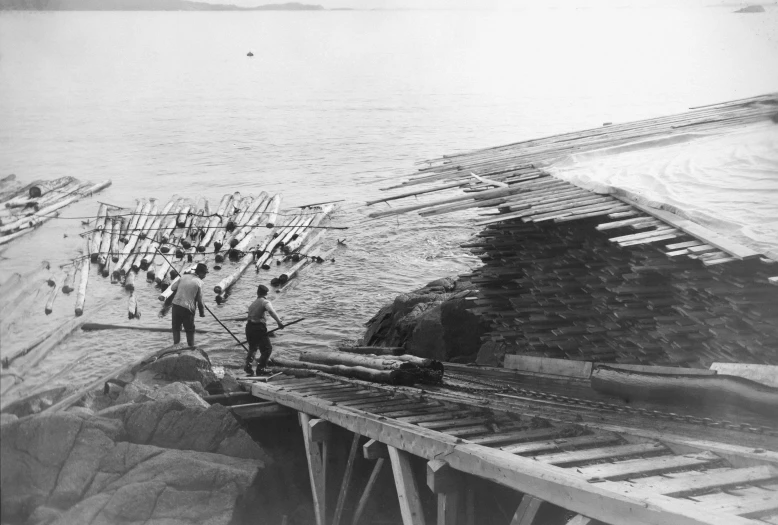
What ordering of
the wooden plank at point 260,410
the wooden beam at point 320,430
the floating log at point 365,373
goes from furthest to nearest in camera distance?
the wooden plank at point 260,410 → the floating log at point 365,373 → the wooden beam at point 320,430

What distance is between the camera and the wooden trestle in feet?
16.9

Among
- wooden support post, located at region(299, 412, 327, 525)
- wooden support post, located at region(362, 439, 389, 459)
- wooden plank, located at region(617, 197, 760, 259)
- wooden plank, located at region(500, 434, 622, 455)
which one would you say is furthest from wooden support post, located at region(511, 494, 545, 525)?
wooden support post, located at region(299, 412, 327, 525)

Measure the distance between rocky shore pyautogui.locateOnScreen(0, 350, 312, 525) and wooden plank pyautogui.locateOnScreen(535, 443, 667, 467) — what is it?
432 cm

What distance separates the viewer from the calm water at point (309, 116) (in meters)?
21.7

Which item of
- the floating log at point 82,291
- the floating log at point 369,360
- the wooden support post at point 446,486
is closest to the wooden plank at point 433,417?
the wooden support post at point 446,486

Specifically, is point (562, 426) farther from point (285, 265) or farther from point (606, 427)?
point (285, 265)

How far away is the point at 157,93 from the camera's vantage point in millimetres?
54969

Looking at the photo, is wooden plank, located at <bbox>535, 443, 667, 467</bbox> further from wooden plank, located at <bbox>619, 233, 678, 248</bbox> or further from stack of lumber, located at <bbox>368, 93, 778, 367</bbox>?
wooden plank, located at <bbox>619, 233, 678, 248</bbox>

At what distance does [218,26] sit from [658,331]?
130353mm

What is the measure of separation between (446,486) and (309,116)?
1642 inches

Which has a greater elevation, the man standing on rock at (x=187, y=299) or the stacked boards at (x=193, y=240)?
the stacked boards at (x=193, y=240)

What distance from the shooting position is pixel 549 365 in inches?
457

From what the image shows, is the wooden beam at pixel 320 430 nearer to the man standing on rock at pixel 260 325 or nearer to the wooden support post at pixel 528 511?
the wooden support post at pixel 528 511

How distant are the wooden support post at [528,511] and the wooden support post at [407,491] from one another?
4.92ft
